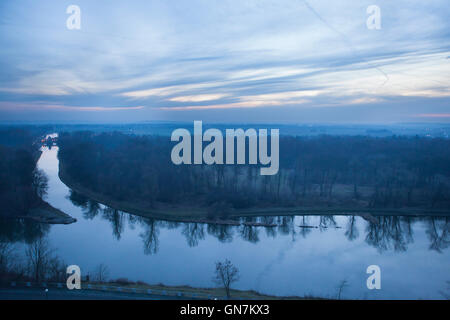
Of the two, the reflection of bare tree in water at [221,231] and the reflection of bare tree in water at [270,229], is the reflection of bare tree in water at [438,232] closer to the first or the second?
the reflection of bare tree in water at [270,229]

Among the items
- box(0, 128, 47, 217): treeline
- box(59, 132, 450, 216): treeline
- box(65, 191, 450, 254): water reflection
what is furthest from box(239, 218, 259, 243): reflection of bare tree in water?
box(0, 128, 47, 217): treeline

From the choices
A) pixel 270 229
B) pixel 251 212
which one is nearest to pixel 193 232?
pixel 270 229

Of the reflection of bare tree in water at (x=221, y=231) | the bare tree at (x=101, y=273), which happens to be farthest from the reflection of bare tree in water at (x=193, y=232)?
the bare tree at (x=101, y=273)

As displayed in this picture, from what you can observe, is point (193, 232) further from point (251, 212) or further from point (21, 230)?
point (21, 230)

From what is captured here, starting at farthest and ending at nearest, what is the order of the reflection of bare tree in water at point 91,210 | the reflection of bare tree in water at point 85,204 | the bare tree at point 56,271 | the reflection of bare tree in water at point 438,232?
1. the reflection of bare tree in water at point 85,204
2. the reflection of bare tree in water at point 91,210
3. the reflection of bare tree in water at point 438,232
4. the bare tree at point 56,271

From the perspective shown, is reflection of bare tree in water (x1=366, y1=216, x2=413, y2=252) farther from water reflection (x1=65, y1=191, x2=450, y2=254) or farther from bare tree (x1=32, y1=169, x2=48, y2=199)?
bare tree (x1=32, y1=169, x2=48, y2=199)
